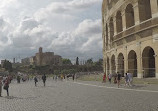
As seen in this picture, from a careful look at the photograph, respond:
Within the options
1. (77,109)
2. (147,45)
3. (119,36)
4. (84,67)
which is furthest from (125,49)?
(84,67)

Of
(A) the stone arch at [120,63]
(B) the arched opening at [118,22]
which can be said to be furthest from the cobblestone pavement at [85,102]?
Result: (B) the arched opening at [118,22]

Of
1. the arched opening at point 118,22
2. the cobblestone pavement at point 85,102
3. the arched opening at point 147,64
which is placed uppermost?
the arched opening at point 118,22

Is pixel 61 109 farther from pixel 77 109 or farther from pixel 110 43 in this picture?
pixel 110 43

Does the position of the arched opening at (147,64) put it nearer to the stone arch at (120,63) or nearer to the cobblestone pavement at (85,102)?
the stone arch at (120,63)

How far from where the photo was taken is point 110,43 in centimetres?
3997

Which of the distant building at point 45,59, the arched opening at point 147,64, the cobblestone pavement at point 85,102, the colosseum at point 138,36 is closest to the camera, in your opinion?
the cobblestone pavement at point 85,102

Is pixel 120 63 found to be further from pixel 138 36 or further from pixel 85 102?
pixel 85 102

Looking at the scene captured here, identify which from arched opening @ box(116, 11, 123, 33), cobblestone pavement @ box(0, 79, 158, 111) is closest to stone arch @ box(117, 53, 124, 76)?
arched opening @ box(116, 11, 123, 33)

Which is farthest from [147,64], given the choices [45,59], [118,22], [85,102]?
[45,59]

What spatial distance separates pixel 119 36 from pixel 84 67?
351 feet

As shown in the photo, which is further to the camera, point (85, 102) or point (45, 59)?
point (45, 59)

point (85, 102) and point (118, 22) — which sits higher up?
point (118, 22)

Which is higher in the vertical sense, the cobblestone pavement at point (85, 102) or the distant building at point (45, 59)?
the distant building at point (45, 59)

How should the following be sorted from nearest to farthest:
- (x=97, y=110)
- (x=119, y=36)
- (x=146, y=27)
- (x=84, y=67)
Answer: (x=97, y=110), (x=146, y=27), (x=119, y=36), (x=84, y=67)
